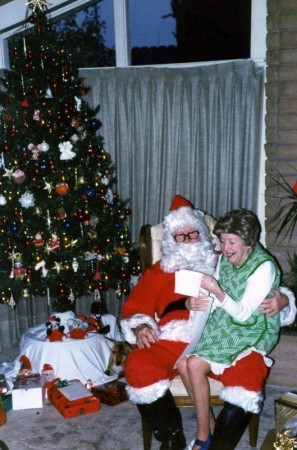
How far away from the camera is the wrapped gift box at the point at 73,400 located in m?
3.26

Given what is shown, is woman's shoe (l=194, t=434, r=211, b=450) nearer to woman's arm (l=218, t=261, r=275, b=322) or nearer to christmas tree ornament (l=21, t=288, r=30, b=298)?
woman's arm (l=218, t=261, r=275, b=322)

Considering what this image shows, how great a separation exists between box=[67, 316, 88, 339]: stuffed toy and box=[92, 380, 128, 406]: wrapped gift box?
16.2 inches

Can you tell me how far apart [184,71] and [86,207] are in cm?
147

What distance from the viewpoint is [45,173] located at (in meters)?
3.81

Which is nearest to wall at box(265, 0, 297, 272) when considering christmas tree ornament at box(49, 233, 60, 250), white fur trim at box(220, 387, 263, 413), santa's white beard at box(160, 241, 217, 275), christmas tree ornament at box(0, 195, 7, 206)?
santa's white beard at box(160, 241, 217, 275)

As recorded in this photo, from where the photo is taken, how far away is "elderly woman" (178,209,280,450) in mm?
2508

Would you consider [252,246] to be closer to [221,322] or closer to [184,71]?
[221,322]

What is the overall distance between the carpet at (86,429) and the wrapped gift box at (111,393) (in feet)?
0.13

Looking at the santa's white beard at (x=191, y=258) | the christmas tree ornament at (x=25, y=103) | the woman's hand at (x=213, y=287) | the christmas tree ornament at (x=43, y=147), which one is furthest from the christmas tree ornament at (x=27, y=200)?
the woman's hand at (x=213, y=287)

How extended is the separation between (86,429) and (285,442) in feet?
5.16

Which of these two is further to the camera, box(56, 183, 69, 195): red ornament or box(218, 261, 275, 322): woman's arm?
box(56, 183, 69, 195): red ornament

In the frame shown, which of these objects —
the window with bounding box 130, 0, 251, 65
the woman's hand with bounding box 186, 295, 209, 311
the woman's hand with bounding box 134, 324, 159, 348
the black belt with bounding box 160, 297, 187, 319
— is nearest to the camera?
the woman's hand with bounding box 186, 295, 209, 311

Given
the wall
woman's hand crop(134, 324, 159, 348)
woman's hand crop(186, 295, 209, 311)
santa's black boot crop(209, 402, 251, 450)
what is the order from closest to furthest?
santa's black boot crop(209, 402, 251, 450), woman's hand crop(186, 295, 209, 311), woman's hand crop(134, 324, 159, 348), the wall

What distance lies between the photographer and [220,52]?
448 centimetres
